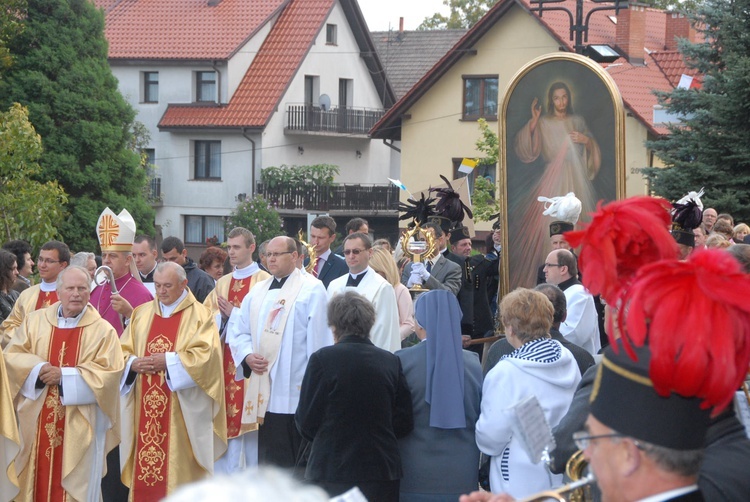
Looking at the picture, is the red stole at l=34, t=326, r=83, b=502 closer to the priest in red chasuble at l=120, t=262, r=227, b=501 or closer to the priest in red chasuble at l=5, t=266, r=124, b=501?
the priest in red chasuble at l=5, t=266, r=124, b=501

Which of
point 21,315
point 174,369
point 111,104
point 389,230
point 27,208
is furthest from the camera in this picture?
point 389,230

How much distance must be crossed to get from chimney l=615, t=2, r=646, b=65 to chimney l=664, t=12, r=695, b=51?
1.74 meters

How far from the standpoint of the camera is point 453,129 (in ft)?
107

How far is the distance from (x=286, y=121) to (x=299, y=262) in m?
30.2

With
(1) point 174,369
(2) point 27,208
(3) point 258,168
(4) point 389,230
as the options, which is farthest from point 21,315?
(4) point 389,230

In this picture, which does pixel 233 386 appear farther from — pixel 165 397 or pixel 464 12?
pixel 464 12

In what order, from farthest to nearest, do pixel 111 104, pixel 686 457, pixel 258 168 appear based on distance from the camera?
pixel 258 168, pixel 111 104, pixel 686 457

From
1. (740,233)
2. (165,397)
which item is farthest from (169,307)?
(740,233)

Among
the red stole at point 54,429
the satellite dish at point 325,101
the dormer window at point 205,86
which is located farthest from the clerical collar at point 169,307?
the satellite dish at point 325,101

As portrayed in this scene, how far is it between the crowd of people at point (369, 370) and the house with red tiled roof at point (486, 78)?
757 inches

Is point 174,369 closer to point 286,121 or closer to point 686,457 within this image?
point 686,457

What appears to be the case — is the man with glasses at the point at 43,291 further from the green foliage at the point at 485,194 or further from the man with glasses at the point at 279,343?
the green foliage at the point at 485,194

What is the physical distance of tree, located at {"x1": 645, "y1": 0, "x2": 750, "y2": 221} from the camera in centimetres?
1620

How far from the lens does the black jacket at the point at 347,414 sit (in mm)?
5918
